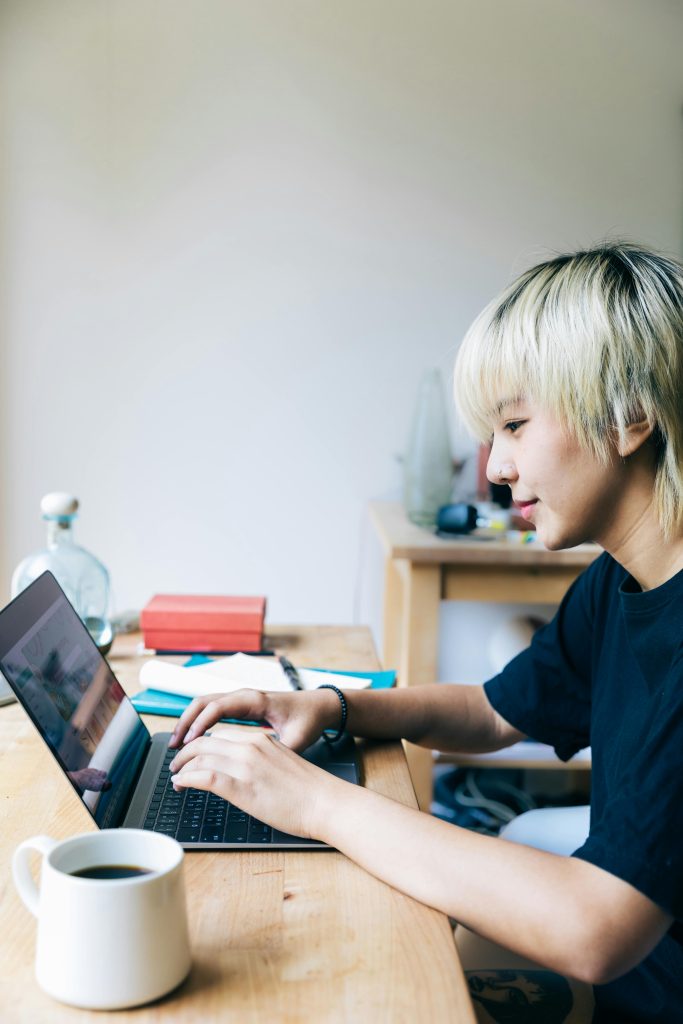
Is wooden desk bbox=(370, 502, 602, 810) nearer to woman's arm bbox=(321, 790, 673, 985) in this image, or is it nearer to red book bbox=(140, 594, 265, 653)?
red book bbox=(140, 594, 265, 653)

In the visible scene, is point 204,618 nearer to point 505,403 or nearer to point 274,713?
point 274,713

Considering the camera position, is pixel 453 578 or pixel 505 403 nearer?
pixel 505 403

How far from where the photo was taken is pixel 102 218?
2.23 m

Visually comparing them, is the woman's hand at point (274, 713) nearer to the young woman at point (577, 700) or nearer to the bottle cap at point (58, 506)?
the young woman at point (577, 700)

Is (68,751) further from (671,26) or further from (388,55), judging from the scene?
(671,26)

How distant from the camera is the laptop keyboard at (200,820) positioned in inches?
29.9

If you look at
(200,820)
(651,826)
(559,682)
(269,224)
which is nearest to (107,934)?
(200,820)

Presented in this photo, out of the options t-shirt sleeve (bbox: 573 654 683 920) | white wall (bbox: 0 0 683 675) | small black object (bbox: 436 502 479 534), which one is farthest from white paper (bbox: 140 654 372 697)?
white wall (bbox: 0 0 683 675)

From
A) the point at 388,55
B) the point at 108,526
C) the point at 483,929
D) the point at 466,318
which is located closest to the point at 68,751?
the point at 483,929

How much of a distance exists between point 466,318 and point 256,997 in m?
1.97

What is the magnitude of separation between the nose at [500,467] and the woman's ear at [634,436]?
11 centimetres

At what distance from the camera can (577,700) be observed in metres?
1.11

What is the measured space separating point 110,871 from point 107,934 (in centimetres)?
6

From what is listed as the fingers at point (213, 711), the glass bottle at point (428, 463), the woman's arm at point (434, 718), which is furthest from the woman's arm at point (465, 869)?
the glass bottle at point (428, 463)
